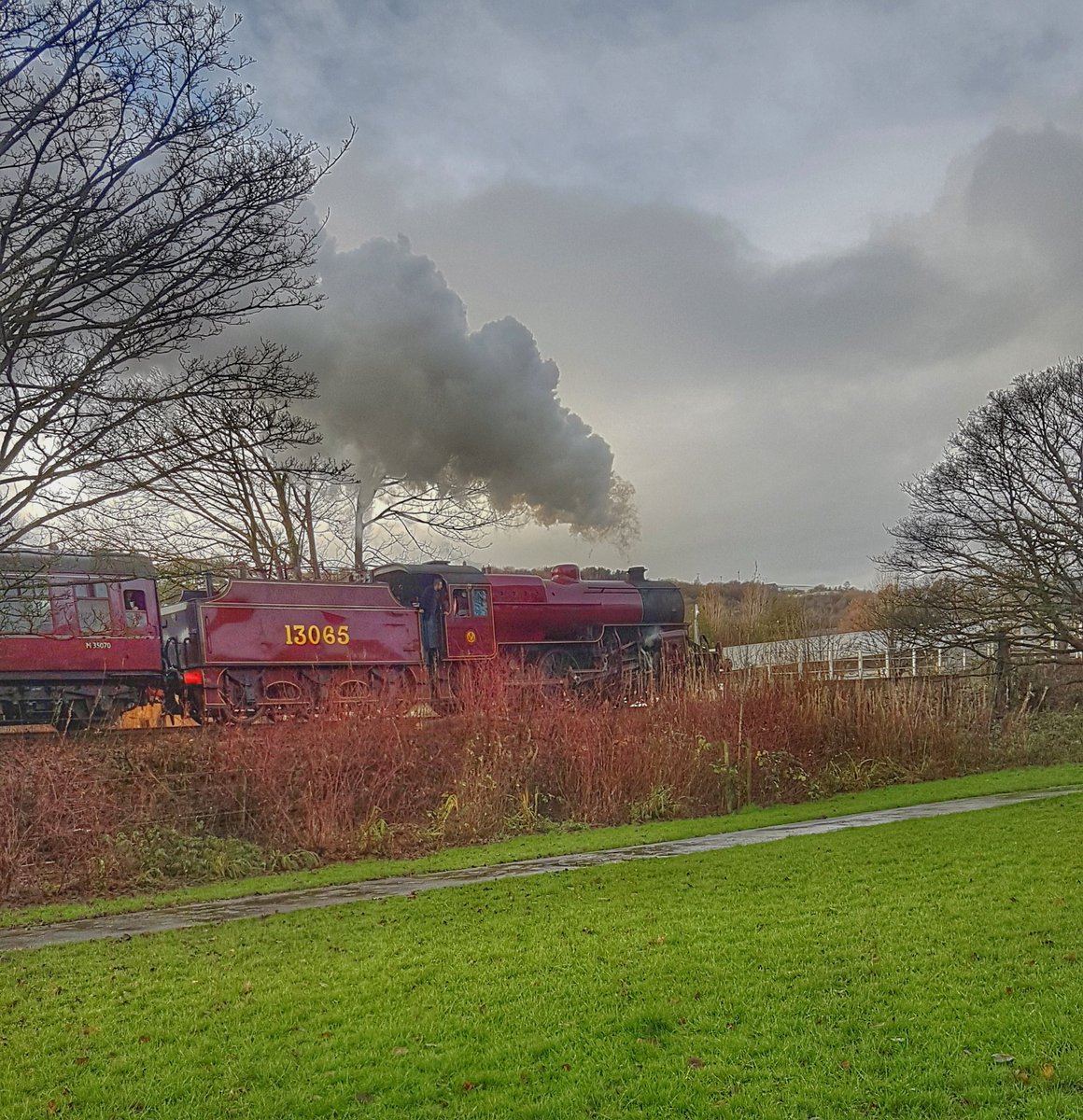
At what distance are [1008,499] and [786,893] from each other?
65.8 feet

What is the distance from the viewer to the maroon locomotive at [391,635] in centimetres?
1911

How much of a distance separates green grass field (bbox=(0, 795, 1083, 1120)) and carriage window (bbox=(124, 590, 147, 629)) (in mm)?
11011

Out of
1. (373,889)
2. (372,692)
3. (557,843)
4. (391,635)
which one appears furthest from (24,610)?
(391,635)

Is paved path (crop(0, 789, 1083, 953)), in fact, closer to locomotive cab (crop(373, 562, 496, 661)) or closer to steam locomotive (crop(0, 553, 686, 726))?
steam locomotive (crop(0, 553, 686, 726))

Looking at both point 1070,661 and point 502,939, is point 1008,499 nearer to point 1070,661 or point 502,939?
point 1070,661

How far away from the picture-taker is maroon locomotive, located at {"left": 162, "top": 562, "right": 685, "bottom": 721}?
62.7 ft

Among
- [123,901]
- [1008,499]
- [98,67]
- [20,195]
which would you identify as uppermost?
[98,67]

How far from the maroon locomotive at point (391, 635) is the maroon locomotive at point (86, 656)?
2.62 ft

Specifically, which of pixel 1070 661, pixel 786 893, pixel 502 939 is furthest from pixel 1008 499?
pixel 502 939

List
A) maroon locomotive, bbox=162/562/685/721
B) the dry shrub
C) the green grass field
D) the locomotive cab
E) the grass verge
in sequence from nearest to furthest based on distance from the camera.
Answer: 1. the green grass field
2. the grass verge
3. the dry shrub
4. maroon locomotive, bbox=162/562/685/721
5. the locomotive cab

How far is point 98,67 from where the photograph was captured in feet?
30.1

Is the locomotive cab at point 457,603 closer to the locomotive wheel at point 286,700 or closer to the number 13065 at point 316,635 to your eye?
the number 13065 at point 316,635

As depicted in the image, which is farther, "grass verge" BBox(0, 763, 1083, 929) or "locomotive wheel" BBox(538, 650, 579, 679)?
"locomotive wheel" BBox(538, 650, 579, 679)

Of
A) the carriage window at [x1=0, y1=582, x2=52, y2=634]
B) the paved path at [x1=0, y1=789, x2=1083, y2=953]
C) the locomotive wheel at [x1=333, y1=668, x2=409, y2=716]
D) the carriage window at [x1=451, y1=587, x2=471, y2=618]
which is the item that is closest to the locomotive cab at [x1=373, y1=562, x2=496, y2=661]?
the carriage window at [x1=451, y1=587, x2=471, y2=618]
